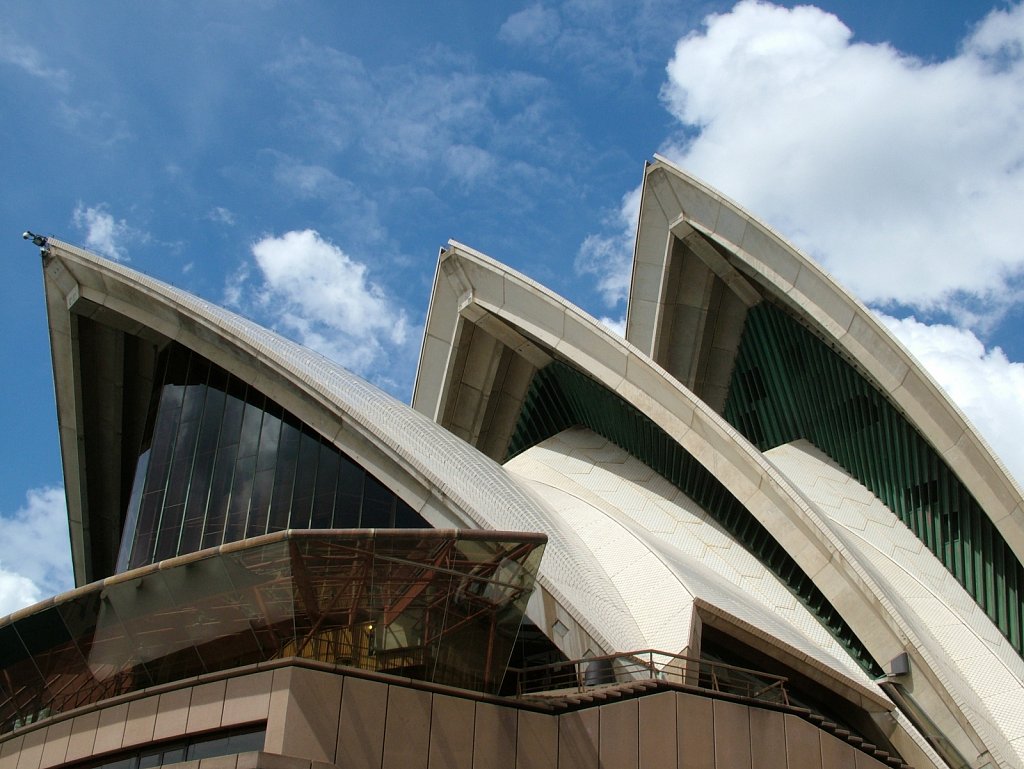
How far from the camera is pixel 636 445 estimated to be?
25.2 m

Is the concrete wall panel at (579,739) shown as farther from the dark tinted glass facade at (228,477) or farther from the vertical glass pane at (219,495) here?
the vertical glass pane at (219,495)

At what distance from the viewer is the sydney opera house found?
13414 millimetres

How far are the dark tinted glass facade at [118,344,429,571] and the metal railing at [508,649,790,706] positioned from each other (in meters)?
4.36

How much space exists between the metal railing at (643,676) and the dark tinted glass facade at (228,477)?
4361mm

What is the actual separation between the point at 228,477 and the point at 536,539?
9836mm

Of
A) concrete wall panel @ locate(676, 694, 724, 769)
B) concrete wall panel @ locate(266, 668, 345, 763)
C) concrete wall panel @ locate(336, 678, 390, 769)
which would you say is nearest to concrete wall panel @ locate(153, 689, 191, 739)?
concrete wall panel @ locate(266, 668, 345, 763)

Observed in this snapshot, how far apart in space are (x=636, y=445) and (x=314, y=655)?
43.2 ft

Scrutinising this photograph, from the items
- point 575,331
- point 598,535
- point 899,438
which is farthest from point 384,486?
point 899,438

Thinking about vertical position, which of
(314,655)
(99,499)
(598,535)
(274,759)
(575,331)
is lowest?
(274,759)

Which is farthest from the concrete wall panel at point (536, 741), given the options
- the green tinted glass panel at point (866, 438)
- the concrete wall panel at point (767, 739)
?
the green tinted glass panel at point (866, 438)

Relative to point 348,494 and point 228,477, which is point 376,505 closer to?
point 348,494

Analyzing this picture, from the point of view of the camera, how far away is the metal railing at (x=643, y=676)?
15.1 metres

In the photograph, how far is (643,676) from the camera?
15.3m

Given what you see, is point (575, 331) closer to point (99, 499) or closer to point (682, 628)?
point (682, 628)
